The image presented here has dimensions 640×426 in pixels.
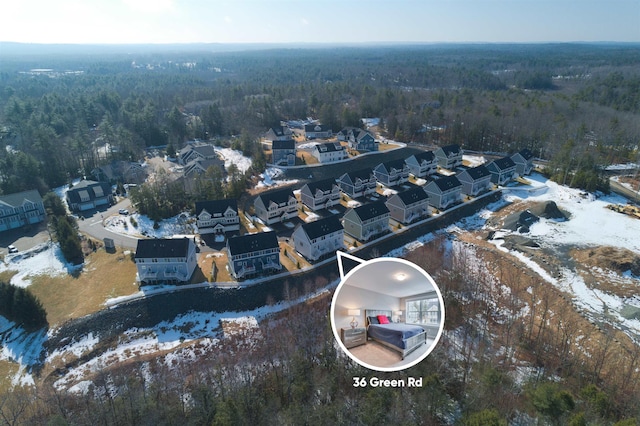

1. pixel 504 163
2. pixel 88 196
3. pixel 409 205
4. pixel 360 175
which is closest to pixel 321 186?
pixel 360 175

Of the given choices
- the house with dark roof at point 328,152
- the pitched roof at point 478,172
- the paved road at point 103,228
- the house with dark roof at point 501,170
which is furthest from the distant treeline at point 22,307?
the house with dark roof at point 501,170

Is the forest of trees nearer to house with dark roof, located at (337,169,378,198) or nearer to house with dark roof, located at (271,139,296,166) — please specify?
house with dark roof, located at (271,139,296,166)

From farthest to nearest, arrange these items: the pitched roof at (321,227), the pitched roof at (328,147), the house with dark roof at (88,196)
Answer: the pitched roof at (328,147)
the house with dark roof at (88,196)
the pitched roof at (321,227)

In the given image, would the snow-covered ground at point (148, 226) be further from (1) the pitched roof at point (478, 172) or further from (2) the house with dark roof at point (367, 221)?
(1) the pitched roof at point (478, 172)

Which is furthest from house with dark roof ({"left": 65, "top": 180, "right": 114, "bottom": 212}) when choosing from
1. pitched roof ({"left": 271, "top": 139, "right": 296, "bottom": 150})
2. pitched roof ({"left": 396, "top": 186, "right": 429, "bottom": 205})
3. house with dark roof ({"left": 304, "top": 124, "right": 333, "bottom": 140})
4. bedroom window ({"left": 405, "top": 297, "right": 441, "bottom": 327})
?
bedroom window ({"left": 405, "top": 297, "right": 441, "bottom": 327})

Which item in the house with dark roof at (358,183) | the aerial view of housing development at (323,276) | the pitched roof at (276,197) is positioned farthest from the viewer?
the house with dark roof at (358,183)

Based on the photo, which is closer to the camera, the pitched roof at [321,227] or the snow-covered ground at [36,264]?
the snow-covered ground at [36,264]
